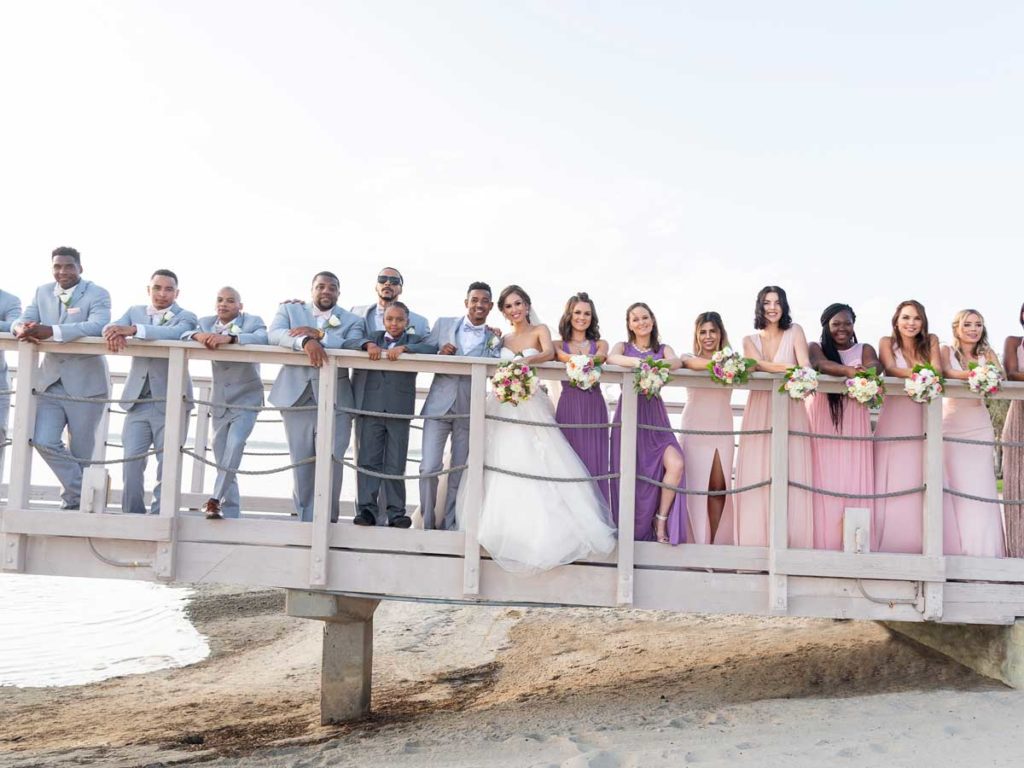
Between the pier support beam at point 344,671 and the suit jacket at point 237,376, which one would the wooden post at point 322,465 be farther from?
the pier support beam at point 344,671

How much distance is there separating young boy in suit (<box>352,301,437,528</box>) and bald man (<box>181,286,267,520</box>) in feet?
3.00

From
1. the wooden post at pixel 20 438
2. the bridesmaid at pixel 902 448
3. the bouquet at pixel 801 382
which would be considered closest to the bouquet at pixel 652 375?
the bouquet at pixel 801 382

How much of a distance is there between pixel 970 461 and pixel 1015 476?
0.46 m

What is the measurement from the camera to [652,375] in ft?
21.1

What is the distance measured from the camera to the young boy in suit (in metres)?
6.98

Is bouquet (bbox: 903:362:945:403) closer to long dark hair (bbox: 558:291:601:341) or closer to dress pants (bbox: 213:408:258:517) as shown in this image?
long dark hair (bbox: 558:291:601:341)

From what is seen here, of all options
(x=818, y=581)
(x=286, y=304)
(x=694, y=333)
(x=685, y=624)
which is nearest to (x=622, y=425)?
(x=694, y=333)

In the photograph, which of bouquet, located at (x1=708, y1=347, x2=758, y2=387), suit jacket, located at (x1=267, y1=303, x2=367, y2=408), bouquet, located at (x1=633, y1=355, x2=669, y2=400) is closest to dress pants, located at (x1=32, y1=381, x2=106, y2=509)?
suit jacket, located at (x1=267, y1=303, x2=367, y2=408)

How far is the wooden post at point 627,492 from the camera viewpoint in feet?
21.6

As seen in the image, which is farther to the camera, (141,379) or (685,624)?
(685,624)

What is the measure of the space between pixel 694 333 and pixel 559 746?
10.3 feet

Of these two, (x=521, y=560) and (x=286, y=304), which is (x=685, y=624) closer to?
(x=521, y=560)

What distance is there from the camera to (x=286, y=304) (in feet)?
23.9

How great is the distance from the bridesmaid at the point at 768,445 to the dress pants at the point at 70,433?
15.9 ft
